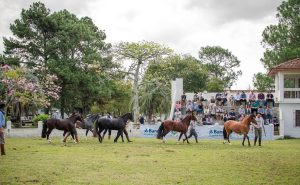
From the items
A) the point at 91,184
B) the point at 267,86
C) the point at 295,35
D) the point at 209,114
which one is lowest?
the point at 91,184

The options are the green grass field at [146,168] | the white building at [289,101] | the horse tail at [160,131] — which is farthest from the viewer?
the white building at [289,101]

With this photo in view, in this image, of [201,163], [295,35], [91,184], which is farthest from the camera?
[295,35]

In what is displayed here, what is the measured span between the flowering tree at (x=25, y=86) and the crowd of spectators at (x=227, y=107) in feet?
46.2

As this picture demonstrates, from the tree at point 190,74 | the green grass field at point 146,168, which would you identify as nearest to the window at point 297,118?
the green grass field at point 146,168

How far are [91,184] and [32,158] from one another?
5948 millimetres

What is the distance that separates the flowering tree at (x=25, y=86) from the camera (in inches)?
1645

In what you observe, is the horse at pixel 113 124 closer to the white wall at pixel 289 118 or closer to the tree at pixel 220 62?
the white wall at pixel 289 118

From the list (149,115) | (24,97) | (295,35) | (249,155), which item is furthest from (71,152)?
(149,115)

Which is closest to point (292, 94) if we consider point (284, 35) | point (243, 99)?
point (243, 99)

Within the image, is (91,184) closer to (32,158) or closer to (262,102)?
(32,158)

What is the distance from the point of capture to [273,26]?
1924 inches

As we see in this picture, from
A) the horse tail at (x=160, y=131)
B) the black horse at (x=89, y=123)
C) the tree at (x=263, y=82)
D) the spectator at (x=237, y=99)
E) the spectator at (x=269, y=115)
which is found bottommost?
the horse tail at (x=160, y=131)

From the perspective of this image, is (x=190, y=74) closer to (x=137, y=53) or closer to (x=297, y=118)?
(x=137, y=53)

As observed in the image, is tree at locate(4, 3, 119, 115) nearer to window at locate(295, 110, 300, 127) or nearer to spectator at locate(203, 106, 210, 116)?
spectator at locate(203, 106, 210, 116)
